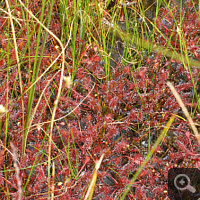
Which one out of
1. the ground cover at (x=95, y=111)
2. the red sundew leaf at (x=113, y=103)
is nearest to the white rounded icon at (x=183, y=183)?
the ground cover at (x=95, y=111)

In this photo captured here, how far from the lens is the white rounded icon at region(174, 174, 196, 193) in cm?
147

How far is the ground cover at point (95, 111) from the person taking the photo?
1438 millimetres

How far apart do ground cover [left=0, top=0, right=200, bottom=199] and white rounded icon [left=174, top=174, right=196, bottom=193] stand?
0.23 feet

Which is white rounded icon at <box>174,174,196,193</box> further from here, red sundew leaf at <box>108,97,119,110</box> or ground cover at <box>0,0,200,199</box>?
red sundew leaf at <box>108,97,119,110</box>

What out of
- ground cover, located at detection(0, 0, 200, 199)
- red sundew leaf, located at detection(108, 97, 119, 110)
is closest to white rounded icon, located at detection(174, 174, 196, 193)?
ground cover, located at detection(0, 0, 200, 199)

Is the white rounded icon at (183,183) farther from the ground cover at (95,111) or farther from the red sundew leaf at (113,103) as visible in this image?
the red sundew leaf at (113,103)

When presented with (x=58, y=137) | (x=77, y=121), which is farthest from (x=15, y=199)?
(x=77, y=121)

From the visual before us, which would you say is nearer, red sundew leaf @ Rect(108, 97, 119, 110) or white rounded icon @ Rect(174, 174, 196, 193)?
white rounded icon @ Rect(174, 174, 196, 193)

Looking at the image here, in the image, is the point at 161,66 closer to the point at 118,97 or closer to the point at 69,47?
the point at 118,97

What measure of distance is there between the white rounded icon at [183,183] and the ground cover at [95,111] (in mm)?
71

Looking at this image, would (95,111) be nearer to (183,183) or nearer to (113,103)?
(113,103)

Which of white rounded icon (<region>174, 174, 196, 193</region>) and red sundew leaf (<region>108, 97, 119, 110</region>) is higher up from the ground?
red sundew leaf (<region>108, 97, 119, 110</region>)

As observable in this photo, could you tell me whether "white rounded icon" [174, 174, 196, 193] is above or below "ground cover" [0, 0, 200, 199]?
below

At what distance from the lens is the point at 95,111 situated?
5.49ft
